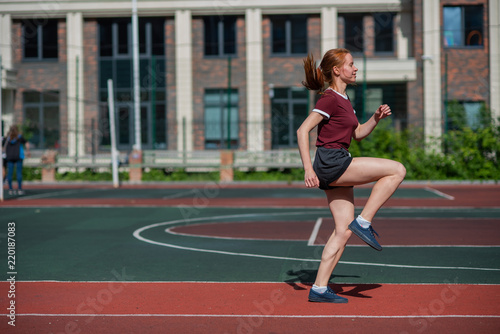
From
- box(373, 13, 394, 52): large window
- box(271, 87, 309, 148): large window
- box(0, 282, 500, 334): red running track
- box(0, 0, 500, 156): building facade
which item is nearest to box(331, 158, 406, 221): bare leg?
box(0, 282, 500, 334): red running track

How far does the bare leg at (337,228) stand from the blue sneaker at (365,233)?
0.19 metres

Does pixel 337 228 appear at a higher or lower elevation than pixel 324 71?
lower

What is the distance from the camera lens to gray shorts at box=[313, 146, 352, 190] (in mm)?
5402

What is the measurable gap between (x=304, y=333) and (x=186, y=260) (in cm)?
364

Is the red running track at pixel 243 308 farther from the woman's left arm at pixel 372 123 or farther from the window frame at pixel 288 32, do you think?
the window frame at pixel 288 32

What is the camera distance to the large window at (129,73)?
1148 inches

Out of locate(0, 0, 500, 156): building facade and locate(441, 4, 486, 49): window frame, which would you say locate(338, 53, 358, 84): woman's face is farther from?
locate(441, 4, 486, 49): window frame

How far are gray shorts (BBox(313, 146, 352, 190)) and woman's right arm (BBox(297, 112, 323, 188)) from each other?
134 millimetres

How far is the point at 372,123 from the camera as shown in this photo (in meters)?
5.71

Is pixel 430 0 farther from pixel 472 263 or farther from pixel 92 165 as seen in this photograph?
pixel 472 263

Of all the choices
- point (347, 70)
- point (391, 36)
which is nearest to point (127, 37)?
point (391, 36)

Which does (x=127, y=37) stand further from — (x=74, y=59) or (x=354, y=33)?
(x=354, y=33)

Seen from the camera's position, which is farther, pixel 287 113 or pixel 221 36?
Answer: pixel 221 36

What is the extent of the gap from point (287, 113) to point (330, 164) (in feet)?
77.3
